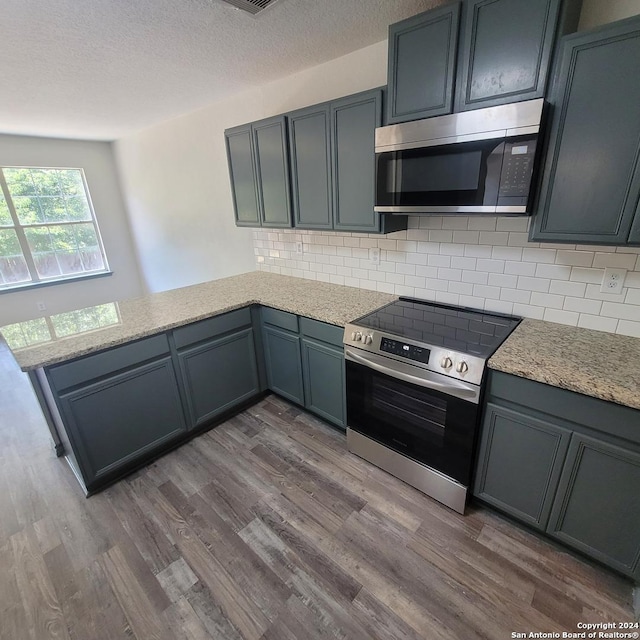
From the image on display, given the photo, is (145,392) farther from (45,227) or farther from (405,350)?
(45,227)

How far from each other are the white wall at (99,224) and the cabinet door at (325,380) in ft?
15.0

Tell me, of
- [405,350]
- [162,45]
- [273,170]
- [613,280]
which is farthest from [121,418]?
[613,280]

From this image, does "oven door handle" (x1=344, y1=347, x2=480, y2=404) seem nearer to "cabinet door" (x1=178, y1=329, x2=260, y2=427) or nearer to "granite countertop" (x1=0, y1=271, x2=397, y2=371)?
"granite countertop" (x1=0, y1=271, x2=397, y2=371)

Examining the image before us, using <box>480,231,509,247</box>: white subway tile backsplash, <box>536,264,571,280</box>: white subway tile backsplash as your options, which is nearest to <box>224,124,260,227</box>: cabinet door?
<box>480,231,509,247</box>: white subway tile backsplash

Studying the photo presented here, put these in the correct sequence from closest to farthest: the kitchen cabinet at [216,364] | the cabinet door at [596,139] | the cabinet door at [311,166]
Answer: the cabinet door at [596,139] → the cabinet door at [311,166] → the kitchen cabinet at [216,364]

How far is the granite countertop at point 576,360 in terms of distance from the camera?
49.4 inches

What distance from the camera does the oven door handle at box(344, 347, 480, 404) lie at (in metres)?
1.55

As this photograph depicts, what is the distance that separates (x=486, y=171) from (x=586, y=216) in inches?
17.6

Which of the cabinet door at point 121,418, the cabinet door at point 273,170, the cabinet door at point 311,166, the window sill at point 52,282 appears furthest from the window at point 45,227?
the cabinet door at point 311,166

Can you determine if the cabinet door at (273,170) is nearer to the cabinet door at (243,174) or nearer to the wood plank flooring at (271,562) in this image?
the cabinet door at (243,174)

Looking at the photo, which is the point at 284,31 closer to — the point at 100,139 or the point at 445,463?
the point at 445,463

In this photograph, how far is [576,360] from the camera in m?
1.43

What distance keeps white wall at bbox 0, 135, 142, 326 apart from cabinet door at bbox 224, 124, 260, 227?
3507 millimetres

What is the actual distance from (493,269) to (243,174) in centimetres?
206
